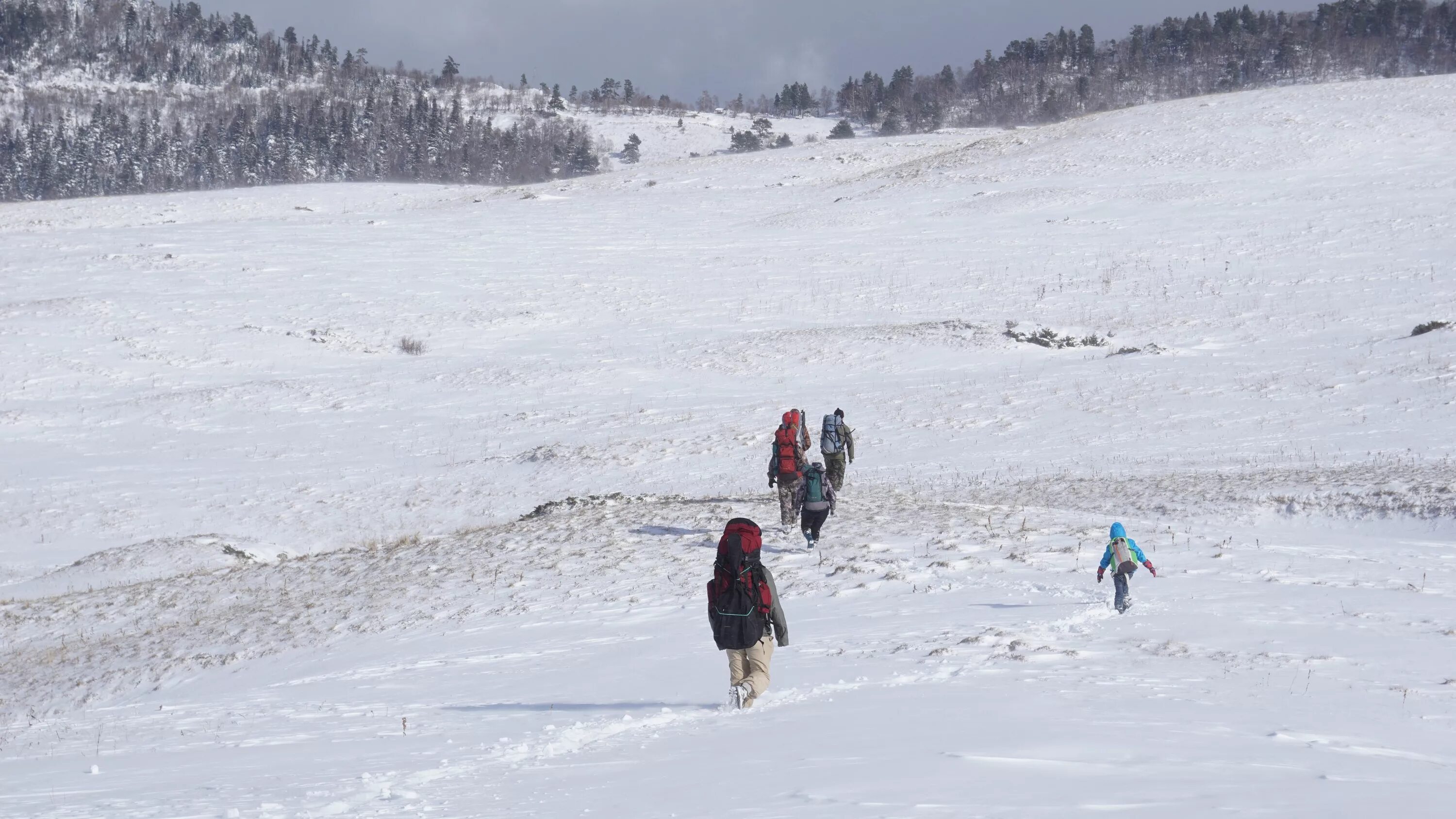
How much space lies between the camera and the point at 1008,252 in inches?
1784

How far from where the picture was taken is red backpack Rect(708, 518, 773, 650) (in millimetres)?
7809

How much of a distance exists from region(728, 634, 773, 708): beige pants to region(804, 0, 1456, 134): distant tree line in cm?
13543

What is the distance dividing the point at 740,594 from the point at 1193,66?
175802 mm

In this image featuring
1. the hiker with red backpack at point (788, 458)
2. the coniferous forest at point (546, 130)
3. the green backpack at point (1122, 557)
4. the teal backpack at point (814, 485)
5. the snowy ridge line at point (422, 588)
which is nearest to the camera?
the green backpack at point (1122, 557)

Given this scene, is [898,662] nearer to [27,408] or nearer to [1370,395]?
[1370,395]

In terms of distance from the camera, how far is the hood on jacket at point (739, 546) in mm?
7875

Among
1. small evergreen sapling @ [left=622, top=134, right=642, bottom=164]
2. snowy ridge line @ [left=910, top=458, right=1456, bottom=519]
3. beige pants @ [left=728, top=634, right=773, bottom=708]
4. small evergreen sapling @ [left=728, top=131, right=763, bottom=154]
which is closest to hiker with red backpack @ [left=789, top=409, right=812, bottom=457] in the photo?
snowy ridge line @ [left=910, top=458, right=1456, bottom=519]

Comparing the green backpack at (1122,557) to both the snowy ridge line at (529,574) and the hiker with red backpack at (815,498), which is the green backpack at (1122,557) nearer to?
the snowy ridge line at (529,574)

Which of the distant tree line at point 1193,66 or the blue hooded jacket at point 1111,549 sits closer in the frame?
the blue hooded jacket at point 1111,549

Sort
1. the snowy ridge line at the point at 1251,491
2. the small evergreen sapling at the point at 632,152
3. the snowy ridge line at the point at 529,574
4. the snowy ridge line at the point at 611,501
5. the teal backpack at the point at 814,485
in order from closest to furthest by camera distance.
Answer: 1. the snowy ridge line at the point at 529,574
2. the teal backpack at the point at 814,485
3. the snowy ridge line at the point at 1251,491
4. the snowy ridge line at the point at 611,501
5. the small evergreen sapling at the point at 632,152

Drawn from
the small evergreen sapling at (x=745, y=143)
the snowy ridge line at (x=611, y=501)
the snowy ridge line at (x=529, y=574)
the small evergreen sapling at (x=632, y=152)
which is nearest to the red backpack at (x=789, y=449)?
the snowy ridge line at (x=529, y=574)

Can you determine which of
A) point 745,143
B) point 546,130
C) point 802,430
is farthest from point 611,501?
point 546,130

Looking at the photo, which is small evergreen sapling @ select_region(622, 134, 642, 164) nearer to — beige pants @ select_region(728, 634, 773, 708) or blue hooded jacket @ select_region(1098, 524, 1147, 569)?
blue hooded jacket @ select_region(1098, 524, 1147, 569)

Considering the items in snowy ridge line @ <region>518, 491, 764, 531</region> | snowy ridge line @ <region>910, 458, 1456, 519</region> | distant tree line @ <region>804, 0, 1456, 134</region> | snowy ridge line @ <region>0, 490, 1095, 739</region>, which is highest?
distant tree line @ <region>804, 0, 1456, 134</region>
